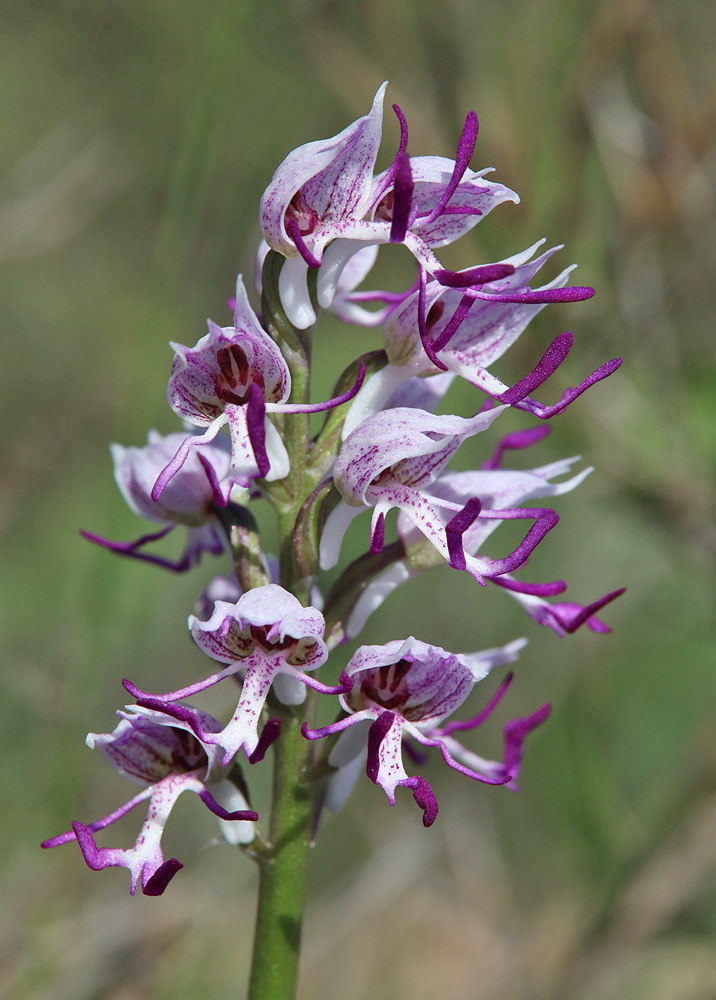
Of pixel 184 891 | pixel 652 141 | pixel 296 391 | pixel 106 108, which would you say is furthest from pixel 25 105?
pixel 296 391

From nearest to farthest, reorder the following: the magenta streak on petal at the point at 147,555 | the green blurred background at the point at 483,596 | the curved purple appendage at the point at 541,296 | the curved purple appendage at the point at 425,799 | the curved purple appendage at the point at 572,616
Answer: the curved purple appendage at the point at 425,799
the curved purple appendage at the point at 541,296
the curved purple appendage at the point at 572,616
the magenta streak on petal at the point at 147,555
the green blurred background at the point at 483,596

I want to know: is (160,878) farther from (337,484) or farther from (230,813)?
(337,484)

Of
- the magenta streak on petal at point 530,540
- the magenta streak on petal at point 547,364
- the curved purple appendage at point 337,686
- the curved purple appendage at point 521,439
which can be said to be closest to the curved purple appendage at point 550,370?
the magenta streak on petal at point 547,364

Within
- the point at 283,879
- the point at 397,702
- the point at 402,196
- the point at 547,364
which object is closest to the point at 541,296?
the point at 547,364

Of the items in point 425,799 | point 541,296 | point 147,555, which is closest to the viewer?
point 425,799

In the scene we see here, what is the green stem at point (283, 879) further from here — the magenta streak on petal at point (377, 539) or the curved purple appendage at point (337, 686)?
the magenta streak on petal at point (377, 539)

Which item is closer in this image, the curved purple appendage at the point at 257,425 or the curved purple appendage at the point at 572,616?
the curved purple appendage at the point at 257,425

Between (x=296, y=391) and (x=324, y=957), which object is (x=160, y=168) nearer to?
(x=324, y=957)
